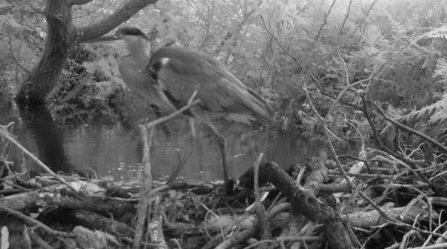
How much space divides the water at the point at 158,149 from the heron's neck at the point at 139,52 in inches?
27.2

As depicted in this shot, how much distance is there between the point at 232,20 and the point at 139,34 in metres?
4.30

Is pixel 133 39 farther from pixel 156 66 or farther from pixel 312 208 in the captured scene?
pixel 312 208

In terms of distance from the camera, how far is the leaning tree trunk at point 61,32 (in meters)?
6.75

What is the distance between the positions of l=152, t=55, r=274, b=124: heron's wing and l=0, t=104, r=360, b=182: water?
0.48 m

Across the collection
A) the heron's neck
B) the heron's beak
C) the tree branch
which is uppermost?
the tree branch

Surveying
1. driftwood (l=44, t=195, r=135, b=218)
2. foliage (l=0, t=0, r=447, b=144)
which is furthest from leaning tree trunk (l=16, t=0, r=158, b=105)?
driftwood (l=44, t=195, r=135, b=218)

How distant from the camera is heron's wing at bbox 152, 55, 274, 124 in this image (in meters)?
3.13

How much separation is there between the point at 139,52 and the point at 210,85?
59 centimetres

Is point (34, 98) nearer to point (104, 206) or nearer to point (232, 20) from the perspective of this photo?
point (232, 20)

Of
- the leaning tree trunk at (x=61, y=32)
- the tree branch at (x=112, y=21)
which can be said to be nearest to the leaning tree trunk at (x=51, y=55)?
the leaning tree trunk at (x=61, y=32)

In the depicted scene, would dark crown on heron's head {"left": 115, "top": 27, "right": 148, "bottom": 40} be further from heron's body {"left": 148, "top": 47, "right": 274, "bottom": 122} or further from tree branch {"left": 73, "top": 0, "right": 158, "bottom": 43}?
tree branch {"left": 73, "top": 0, "right": 158, "bottom": 43}

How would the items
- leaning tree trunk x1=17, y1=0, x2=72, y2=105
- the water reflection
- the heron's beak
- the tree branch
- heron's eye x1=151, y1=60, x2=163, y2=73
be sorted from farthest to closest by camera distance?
leaning tree trunk x1=17, y1=0, x2=72, y2=105 < the tree branch < the water reflection < the heron's beak < heron's eye x1=151, y1=60, x2=163, y2=73

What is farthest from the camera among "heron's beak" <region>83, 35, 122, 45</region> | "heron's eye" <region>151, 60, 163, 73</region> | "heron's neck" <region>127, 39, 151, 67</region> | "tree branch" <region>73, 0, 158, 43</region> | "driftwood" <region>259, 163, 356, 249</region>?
"tree branch" <region>73, 0, 158, 43</region>

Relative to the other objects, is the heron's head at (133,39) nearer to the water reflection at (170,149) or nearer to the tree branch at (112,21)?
the water reflection at (170,149)
